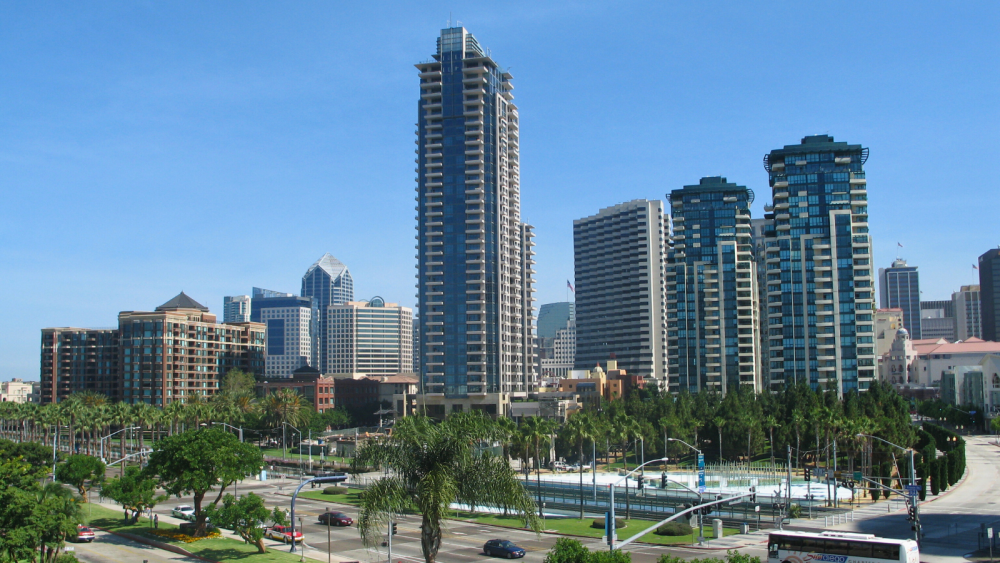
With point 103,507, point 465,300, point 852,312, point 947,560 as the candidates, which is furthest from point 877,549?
point 852,312

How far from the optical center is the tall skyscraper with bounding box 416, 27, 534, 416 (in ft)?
618

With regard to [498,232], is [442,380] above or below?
below

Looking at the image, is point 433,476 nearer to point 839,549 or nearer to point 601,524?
point 839,549

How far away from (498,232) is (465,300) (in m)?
17.6

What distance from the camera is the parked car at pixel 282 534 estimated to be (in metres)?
73.1

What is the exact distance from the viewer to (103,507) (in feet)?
311

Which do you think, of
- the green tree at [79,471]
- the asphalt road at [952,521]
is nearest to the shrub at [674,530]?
the asphalt road at [952,521]

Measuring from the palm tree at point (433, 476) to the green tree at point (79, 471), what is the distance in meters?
59.4

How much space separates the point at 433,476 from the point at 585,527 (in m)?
46.4

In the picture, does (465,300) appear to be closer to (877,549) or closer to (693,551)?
(693,551)

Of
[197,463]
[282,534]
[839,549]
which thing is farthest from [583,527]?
[839,549]

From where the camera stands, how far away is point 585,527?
82.5 metres

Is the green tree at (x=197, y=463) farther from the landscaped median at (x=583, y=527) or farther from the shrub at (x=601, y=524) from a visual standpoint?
the shrub at (x=601, y=524)

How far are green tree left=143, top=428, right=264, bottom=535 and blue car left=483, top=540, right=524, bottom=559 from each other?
2233 cm
